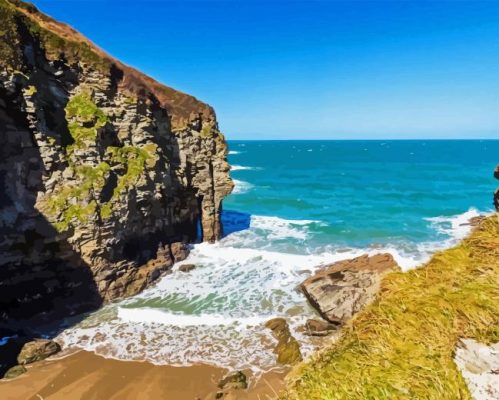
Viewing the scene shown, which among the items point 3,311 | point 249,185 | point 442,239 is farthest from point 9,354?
point 249,185

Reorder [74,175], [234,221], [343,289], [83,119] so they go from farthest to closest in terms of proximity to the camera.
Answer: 1. [234,221]
2. [83,119]
3. [74,175]
4. [343,289]

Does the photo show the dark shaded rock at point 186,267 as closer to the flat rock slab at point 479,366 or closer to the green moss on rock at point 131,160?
the green moss on rock at point 131,160

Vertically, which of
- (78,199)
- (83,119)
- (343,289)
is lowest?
(343,289)

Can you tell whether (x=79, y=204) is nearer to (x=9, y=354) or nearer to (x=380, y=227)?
(x=9, y=354)

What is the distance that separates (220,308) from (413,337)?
16.1 m

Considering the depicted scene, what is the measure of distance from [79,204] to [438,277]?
18.9m

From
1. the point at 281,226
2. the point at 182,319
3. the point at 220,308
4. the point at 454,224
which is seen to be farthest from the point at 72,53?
the point at 454,224

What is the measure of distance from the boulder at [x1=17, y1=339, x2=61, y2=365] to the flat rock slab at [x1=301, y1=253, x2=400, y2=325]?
12.9m

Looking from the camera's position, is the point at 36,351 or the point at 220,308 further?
the point at 220,308

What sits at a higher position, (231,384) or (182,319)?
(231,384)

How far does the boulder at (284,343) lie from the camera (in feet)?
48.4

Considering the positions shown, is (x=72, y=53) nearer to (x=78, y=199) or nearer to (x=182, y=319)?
(x=78, y=199)

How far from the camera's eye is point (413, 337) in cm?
468

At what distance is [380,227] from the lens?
36844 mm
